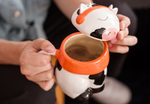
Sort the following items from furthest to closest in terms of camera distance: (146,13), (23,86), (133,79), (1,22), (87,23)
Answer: (133,79), (146,13), (1,22), (23,86), (87,23)

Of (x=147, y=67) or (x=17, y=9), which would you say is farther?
(x=147, y=67)

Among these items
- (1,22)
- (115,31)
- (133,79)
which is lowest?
(133,79)

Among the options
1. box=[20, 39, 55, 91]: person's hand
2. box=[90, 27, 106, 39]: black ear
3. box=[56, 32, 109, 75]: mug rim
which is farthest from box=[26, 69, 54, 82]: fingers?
box=[90, 27, 106, 39]: black ear

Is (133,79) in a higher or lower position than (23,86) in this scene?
lower

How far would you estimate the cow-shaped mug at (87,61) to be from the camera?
0.38m

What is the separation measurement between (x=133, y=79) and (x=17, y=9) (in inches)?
34.9

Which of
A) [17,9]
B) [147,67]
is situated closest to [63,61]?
[17,9]

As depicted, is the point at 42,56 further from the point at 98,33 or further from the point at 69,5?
the point at 69,5

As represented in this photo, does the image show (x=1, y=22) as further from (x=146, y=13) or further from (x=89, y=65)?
(x=146, y=13)

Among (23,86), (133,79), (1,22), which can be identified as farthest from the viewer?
(133,79)

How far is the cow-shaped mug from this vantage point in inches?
14.8

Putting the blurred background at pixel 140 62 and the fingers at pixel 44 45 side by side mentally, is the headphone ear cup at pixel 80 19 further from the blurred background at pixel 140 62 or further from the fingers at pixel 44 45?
the blurred background at pixel 140 62

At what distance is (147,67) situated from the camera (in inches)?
43.5

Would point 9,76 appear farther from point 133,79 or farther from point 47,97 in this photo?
point 133,79
